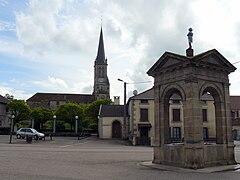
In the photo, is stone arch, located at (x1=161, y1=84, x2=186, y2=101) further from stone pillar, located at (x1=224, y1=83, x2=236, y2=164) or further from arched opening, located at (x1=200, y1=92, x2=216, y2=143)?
arched opening, located at (x1=200, y1=92, x2=216, y2=143)

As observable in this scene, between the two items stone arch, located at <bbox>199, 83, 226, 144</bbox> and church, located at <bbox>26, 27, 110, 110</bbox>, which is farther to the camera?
church, located at <bbox>26, 27, 110, 110</bbox>

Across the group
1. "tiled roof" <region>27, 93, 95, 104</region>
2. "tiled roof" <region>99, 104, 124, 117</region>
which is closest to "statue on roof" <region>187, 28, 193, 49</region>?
"tiled roof" <region>99, 104, 124, 117</region>

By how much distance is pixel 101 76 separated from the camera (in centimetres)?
10512

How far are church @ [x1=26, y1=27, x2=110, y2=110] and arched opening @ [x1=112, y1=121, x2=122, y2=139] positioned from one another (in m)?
48.3

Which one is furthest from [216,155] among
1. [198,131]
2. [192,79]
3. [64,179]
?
[64,179]

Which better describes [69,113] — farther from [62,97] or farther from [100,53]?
[100,53]

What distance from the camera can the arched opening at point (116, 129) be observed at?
4247 centimetres

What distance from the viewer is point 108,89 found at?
4166 inches

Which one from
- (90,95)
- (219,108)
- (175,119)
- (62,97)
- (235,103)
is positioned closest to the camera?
(219,108)

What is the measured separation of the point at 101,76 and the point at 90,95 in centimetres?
928

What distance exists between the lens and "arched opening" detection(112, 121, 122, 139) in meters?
42.5

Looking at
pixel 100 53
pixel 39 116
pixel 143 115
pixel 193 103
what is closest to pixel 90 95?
pixel 100 53

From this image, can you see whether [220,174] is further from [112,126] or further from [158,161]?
[112,126]

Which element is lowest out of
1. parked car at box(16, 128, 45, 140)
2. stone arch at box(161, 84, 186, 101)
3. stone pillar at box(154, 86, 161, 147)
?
parked car at box(16, 128, 45, 140)
